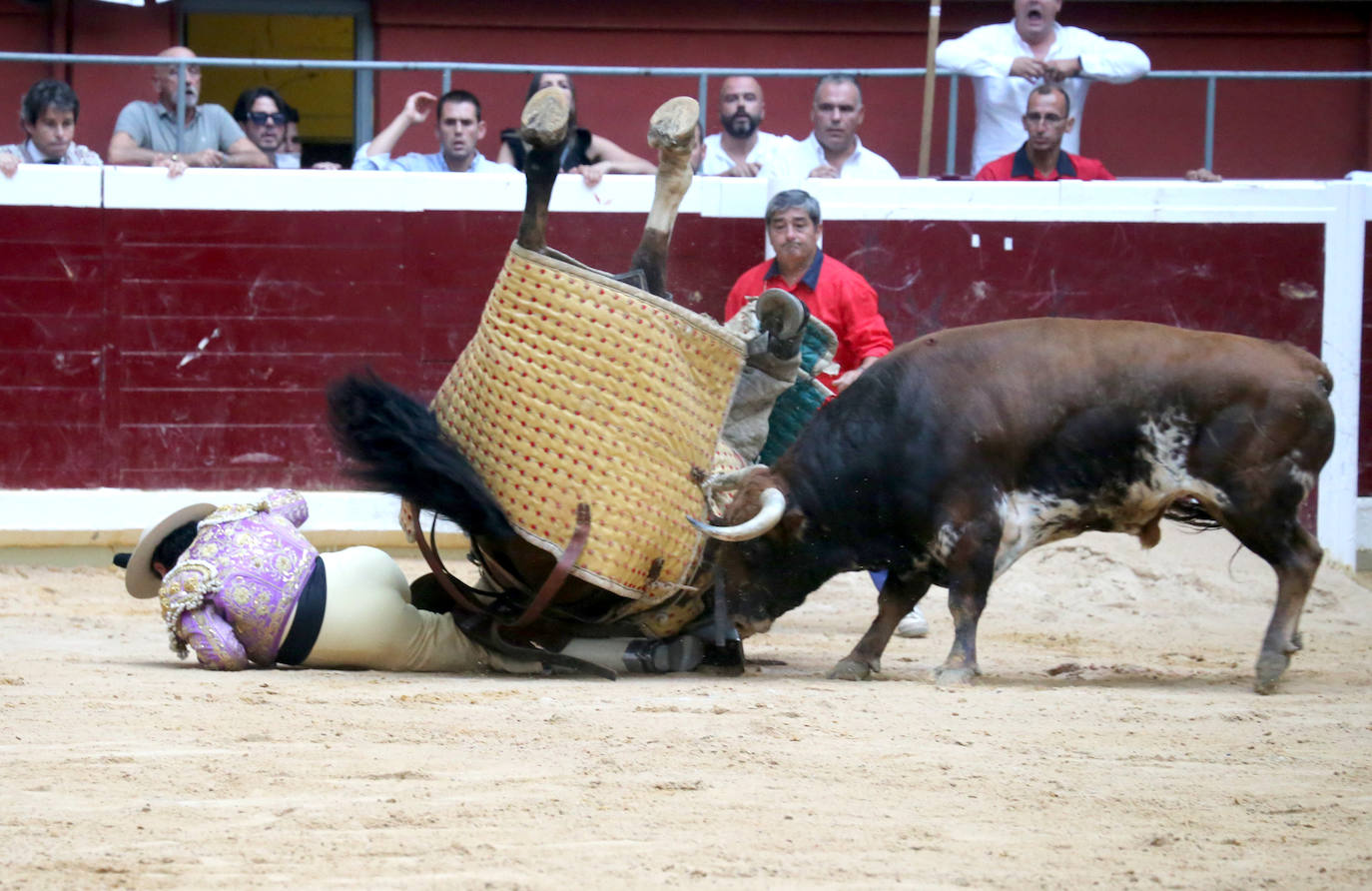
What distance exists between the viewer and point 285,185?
28.3 feet

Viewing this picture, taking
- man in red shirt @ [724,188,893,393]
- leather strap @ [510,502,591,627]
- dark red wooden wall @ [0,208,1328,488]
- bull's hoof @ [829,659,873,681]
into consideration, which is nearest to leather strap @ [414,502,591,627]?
leather strap @ [510,502,591,627]

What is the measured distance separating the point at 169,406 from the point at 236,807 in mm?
5601

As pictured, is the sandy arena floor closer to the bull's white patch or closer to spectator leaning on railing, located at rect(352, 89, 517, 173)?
the bull's white patch

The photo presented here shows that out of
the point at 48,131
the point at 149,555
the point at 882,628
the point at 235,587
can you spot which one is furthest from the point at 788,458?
the point at 48,131

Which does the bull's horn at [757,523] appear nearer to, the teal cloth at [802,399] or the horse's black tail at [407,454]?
the teal cloth at [802,399]

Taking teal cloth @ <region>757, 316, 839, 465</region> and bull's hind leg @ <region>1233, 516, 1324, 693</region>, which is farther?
teal cloth @ <region>757, 316, 839, 465</region>

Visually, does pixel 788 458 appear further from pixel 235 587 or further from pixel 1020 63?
pixel 1020 63

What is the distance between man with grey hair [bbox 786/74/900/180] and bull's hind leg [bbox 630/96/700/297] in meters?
3.22

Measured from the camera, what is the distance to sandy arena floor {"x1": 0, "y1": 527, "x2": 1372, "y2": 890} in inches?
121

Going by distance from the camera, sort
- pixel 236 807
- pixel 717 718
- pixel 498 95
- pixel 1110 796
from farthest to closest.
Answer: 1. pixel 498 95
2. pixel 717 718
3. pixel 1110 796
4. pixel 236 807

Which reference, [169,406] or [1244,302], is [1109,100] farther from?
[169,406]

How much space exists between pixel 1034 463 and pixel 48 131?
5378mm

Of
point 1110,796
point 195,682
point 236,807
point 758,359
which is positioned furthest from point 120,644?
point 1110,796

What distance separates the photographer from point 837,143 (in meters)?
8.55
